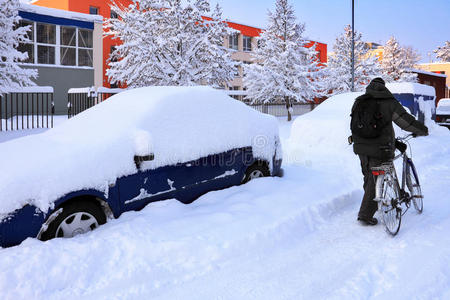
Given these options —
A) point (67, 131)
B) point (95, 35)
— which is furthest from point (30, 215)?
point (95, 35)

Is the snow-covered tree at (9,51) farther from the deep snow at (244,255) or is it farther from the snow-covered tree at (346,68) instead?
the snow-covered tree at (346,68)

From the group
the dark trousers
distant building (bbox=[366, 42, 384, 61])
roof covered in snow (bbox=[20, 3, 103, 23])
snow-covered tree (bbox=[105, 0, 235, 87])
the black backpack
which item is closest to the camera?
the black backpack

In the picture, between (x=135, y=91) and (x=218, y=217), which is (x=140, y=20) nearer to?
(x=135, y=91)

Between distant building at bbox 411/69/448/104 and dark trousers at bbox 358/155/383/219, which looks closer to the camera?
dark trousers at bbox 358/155/383/219

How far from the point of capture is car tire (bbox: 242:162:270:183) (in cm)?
613

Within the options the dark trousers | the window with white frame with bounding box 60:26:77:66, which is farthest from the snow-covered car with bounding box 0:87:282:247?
the window with white frame with bounding box 60:26:77:66

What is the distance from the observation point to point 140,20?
1781cm

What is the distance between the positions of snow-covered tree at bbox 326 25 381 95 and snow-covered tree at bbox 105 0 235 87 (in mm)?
15759

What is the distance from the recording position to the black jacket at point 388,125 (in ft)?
14.8

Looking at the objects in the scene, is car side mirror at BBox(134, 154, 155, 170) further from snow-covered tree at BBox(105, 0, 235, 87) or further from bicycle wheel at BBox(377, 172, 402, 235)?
snow-covered tree at BBox(105, 0, 235, 87)

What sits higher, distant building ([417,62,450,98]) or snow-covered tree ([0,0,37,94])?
distant building ([417,62,450,98])

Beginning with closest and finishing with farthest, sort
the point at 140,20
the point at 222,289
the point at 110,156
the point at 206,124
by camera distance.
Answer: the point at 222,289, the point at 110,156, the point at 206,124, the point at 140,20

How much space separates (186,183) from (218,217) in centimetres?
68

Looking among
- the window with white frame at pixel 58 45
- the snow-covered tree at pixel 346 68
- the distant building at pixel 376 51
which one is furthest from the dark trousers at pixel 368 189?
the distant building at pixel 376 51
